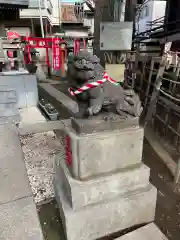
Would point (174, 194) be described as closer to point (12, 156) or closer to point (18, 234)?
point (18, 234)

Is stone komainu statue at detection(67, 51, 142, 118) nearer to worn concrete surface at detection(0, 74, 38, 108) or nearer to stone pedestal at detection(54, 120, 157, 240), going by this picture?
stone pedestal at detection(54, 120, 157, 240)

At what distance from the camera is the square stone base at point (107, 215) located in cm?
217

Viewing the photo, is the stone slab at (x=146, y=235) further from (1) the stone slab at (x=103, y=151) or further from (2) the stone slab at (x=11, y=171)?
(2) the stone slab at (x=11, y=171)

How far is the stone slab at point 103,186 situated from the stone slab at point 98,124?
1.88ft

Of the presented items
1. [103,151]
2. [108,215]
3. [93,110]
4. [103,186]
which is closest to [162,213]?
[108,215]

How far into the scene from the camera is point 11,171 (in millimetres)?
3031

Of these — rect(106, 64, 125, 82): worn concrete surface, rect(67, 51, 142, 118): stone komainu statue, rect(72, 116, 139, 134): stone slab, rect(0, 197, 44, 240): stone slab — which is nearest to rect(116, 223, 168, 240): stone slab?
rect(0, 197, 44, 240): stone slab

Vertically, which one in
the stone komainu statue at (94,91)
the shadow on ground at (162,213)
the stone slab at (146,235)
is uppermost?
the stone komainu statue at (94,91)

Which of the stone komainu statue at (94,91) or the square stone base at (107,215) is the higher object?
the stone komainu statue at (94,91)

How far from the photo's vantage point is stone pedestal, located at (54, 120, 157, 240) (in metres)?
2.08

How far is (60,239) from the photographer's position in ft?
7.60

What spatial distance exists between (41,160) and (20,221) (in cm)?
141

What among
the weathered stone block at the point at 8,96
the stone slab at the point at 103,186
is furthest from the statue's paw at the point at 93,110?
the weathered stone block at the point at 8,96

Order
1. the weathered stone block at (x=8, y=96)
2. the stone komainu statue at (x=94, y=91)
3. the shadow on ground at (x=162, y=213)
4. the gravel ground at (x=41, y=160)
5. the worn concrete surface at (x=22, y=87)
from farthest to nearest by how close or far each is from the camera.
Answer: the worn concrete surface at (x=22, y=87), the weathered stone block at (x=8, y=96), the gravel ground at (x=41, y=160), the shadow on ground at (x=162, y=213), the stone komainu statue at (x=94, y=91)
